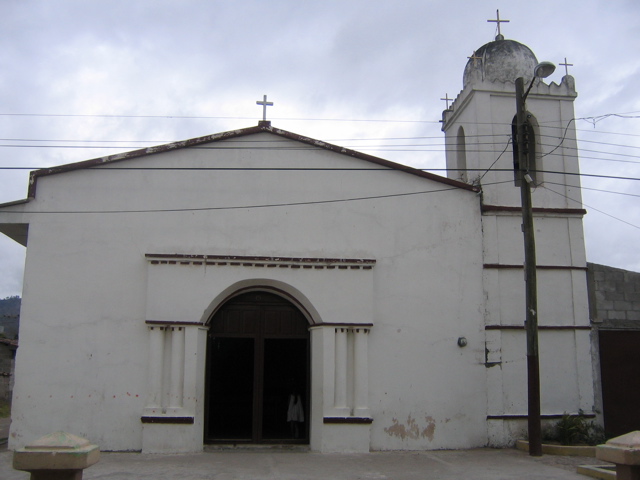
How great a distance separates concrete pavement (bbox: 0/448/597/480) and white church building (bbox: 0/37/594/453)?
559mm

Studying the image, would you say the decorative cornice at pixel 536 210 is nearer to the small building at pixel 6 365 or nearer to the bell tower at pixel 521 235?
the bell tower at pixel 521 235

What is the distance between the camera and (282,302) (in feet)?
46.3

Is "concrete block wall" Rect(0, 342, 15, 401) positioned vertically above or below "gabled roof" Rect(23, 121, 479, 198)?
below

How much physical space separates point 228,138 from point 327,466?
693cm

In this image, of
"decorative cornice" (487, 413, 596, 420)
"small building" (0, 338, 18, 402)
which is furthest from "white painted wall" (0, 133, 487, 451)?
"small building" (0, 338, 18, 402)

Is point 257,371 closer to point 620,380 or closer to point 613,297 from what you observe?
point 620,380

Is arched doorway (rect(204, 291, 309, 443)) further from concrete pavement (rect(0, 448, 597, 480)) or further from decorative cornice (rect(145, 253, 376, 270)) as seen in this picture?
decorative cornice (rect(145, 253, 376, 270))

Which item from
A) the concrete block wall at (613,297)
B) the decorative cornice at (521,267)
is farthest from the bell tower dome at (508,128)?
the concrete block wall at (613,297)

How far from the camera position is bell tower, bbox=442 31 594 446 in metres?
13.9

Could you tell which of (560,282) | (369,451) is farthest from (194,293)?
(560,282)

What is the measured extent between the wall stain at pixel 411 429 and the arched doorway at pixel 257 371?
1.84 m

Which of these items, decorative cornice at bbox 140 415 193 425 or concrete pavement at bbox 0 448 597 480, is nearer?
concrete pavement at bbox 0 448 597 480

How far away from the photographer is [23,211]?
1330cm

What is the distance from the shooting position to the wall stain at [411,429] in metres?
13.3
